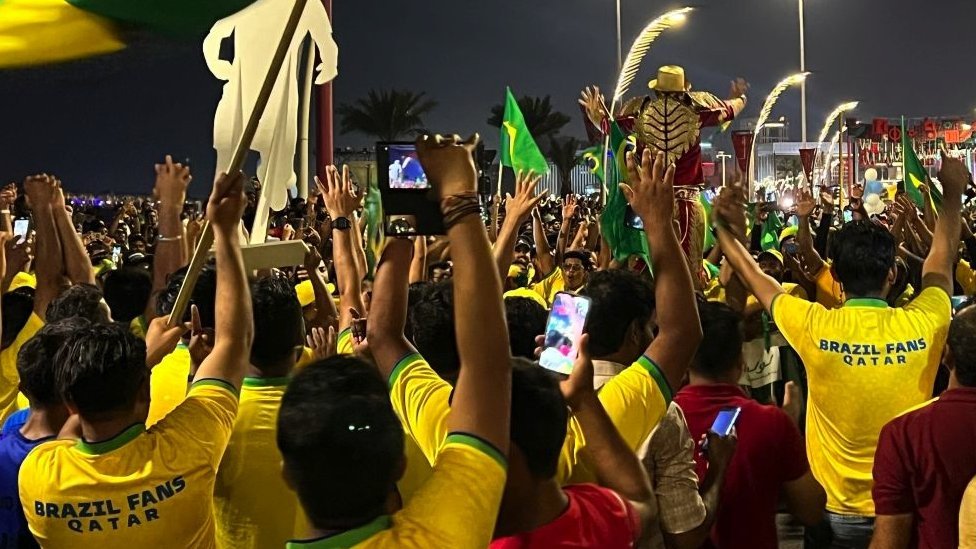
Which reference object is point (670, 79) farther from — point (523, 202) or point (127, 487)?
point (127, 487)

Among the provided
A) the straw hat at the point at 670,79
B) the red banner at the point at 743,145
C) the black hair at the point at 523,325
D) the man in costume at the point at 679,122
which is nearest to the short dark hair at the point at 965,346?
the black hair at the point at 523,325

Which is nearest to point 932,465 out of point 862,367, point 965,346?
point 965,346

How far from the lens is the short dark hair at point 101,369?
2633 mm

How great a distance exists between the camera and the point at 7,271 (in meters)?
5.42

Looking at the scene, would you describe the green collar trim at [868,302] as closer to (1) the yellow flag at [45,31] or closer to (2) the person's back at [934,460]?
(2) the person's back at [934,460]

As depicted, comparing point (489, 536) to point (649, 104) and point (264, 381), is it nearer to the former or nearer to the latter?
point (264, 381)

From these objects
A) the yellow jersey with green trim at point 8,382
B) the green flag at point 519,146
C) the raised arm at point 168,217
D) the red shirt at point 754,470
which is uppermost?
the green flag at point 519,146

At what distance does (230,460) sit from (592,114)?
6189 mm

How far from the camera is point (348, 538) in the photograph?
193 cm

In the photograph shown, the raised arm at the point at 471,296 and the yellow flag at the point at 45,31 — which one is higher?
the yellow flag at the point at 45,31

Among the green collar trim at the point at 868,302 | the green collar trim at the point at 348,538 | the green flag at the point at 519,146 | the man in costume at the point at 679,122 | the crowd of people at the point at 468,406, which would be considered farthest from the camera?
the man in costume at the point at 679,122

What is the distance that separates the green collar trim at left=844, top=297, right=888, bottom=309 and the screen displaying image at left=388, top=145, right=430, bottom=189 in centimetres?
227

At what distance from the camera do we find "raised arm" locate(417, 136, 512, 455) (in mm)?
2102

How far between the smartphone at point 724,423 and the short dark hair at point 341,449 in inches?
56.7
